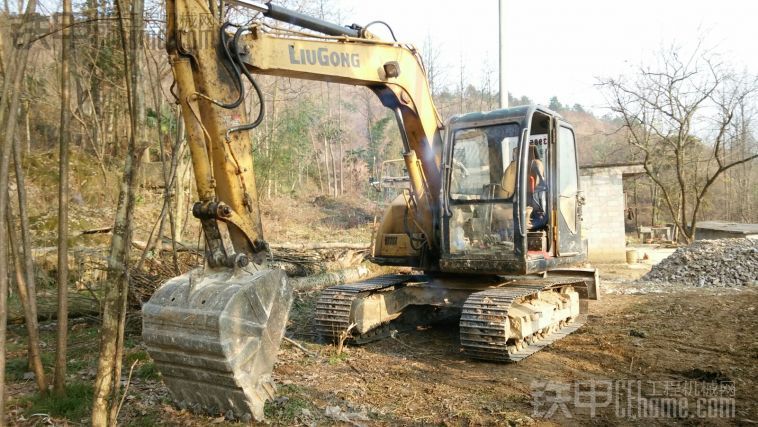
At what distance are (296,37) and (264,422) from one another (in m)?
2.99

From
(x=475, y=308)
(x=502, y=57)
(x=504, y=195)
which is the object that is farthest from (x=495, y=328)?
(x=502, y=57)

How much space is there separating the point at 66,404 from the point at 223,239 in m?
1.61

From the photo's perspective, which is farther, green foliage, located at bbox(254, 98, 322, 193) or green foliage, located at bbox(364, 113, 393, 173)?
green foliage, located at bbox(364, 113, 393, 173)

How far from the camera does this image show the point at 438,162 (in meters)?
6.48

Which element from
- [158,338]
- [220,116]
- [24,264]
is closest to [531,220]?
[220,116]

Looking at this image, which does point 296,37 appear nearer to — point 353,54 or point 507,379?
point 353,54

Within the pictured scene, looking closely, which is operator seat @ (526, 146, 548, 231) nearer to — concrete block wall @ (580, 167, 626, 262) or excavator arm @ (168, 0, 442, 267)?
excavator arm @ (168, 0, 442, 267)

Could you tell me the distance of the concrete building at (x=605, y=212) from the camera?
16.3 m

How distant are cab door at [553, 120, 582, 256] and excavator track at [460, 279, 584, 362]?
80 cm

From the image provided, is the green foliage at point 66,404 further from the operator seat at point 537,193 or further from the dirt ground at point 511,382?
the operator seat at point 537,193

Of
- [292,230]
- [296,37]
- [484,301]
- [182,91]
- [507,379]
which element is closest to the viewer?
[182,91]

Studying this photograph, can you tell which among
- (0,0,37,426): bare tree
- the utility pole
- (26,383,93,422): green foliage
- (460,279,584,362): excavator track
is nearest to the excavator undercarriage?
(460,279,584,362): excavator track

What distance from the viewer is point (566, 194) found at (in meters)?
6.86

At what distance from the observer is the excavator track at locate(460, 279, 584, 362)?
216 inches
